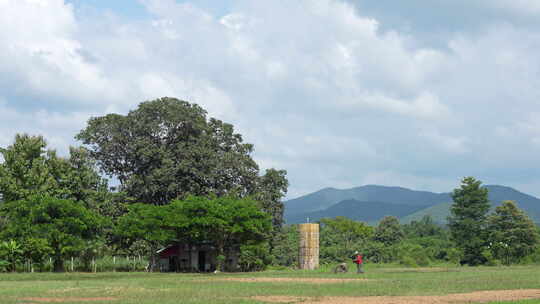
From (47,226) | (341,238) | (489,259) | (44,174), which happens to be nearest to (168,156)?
(44,174)

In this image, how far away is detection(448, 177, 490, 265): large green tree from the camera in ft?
255

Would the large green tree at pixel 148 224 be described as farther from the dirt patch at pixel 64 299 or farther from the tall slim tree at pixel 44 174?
the dirt patch at pixel 64 299

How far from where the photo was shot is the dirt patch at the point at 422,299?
843 inches

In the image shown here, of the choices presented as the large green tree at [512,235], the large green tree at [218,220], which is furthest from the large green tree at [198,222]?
the large green tree at [512,235]

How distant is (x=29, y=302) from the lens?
858 inches

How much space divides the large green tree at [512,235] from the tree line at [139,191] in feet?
82.0

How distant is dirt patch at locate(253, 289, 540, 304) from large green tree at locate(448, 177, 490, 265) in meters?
55.6

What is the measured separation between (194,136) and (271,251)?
47.4ft

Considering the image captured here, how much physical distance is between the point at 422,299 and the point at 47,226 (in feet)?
114

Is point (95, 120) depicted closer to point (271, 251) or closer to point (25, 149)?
point (25, 149)

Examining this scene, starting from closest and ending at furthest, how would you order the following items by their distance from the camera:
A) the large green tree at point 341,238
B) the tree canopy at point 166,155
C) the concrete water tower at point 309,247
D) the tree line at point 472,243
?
the concrete water tower at point 309,247 → the tree canopy at point 166,155 → the tree line at point 472,243 → the large green tree at point 341,238

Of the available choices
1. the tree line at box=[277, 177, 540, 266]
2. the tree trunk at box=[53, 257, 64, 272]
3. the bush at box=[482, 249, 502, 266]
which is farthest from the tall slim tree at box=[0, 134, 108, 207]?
the bush at box=[482, 249, 502, 266]

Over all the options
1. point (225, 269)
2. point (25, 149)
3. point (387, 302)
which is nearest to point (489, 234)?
point (225, 269)

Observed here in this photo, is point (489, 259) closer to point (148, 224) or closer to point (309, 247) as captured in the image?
point (309, 247)
